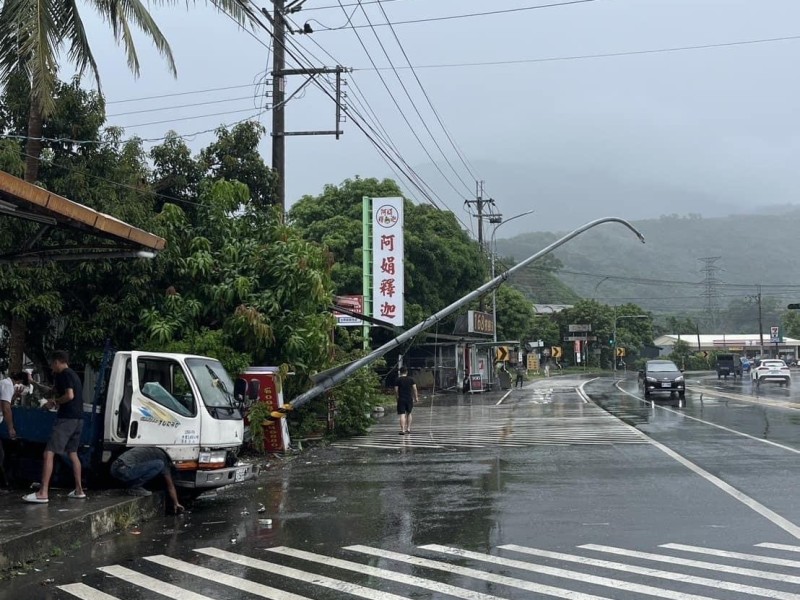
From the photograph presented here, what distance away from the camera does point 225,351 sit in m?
16.2

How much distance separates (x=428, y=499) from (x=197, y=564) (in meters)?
3.92

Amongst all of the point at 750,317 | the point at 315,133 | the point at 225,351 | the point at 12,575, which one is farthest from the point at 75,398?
the point at 750,317

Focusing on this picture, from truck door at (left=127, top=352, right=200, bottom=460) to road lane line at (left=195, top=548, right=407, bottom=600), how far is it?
229cm

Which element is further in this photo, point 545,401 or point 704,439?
point 545,401

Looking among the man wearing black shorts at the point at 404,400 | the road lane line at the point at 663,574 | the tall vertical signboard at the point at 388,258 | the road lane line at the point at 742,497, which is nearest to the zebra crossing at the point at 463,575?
the road lane line at the point at 663,574

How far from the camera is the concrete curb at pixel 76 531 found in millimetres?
7598

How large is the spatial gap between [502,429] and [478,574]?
14.9 meters

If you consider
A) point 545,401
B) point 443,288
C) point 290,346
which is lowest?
point 545,401

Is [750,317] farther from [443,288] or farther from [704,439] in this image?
[704,439]

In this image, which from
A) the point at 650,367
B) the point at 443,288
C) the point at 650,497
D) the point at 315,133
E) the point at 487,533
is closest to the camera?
the point at 487,533

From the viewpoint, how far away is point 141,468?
9953mm

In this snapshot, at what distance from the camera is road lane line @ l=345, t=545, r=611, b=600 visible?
635cm

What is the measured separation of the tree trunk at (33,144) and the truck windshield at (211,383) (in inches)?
201

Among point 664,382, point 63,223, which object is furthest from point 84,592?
point 664,382
